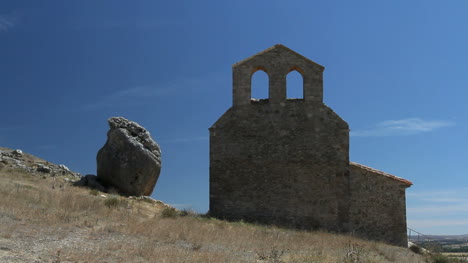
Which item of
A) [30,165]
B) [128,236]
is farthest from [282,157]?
[30,165]

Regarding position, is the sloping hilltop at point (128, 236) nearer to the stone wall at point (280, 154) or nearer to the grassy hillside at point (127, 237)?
the grassy hillside at point (127, 237)

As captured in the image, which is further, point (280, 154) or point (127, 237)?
point (280, 154)

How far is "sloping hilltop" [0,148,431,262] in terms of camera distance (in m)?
8.53

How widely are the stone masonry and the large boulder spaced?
2.66 m

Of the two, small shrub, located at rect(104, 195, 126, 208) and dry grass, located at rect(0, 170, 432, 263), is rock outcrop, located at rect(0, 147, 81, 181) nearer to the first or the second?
dry grass, located at rect(0, 170, 432, 263)

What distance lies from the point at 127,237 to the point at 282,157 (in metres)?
8.43

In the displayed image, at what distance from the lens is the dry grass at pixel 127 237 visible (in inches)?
335

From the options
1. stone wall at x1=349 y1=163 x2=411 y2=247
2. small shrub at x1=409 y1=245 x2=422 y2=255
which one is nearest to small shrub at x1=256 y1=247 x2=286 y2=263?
stone wall at x1=349 y1=163 x2=411 y2=247

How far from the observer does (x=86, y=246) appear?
29.5 feet

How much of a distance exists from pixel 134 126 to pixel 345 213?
9736mm

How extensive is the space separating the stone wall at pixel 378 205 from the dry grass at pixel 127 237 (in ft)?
8.93

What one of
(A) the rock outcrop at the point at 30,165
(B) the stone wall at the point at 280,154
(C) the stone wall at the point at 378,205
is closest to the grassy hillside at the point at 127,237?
(B) the stone wall at the point at 280,154

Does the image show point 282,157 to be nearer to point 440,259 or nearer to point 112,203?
point 440,259

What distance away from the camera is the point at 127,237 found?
10.4 metres
